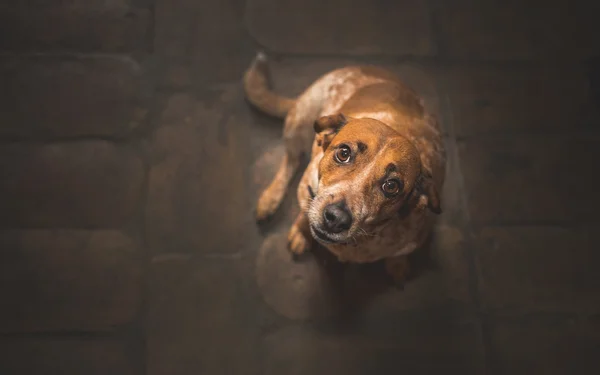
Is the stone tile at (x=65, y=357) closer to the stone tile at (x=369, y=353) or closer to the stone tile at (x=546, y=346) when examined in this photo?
the stone tile at (x=369, y=353)

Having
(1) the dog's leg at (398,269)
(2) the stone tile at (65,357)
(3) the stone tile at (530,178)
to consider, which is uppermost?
(3) the stone tile at (530,178)

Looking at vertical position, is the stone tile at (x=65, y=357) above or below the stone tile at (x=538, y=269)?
below

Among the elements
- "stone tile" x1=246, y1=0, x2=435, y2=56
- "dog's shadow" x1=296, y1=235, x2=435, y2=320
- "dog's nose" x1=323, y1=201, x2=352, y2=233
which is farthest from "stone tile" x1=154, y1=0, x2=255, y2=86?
"dog's nose" x1=323, y1=201, x2=352, y2=233

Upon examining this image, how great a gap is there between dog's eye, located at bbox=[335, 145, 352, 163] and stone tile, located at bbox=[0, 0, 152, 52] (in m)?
1.76

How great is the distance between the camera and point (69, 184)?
2.86 metres

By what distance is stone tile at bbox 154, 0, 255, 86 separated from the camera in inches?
123

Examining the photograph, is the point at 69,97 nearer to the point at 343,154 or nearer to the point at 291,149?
the point at 291,149

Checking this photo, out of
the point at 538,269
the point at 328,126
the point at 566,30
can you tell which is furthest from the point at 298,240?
the point at 566,30

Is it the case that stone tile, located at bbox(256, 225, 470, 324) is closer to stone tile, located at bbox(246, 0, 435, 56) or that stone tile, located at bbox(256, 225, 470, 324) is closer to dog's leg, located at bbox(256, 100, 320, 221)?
dog's leg, located at bbox(256, 100, 320, 221)

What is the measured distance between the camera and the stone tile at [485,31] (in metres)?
3.31

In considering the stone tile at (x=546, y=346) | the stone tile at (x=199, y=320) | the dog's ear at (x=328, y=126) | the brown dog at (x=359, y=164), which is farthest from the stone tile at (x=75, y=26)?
the stone tile at (x=546, y=346)

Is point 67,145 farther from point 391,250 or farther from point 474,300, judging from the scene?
point 474,300

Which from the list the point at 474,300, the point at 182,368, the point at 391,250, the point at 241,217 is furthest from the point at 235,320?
the point at 474,300

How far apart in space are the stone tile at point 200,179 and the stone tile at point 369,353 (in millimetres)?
608
